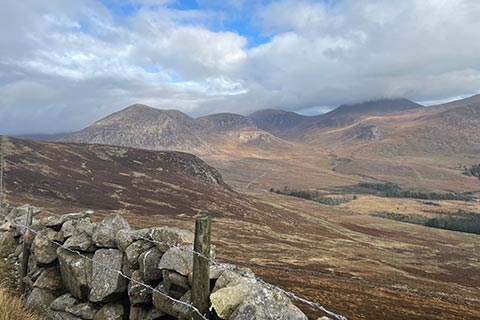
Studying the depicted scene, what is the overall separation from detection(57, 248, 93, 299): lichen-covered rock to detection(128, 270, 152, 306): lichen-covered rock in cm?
200

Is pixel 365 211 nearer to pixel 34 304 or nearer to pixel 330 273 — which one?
pixel 330 273

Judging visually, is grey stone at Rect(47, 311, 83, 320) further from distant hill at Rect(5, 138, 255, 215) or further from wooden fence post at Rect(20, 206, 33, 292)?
distant hill at Rect(5, 138, 255, 215)

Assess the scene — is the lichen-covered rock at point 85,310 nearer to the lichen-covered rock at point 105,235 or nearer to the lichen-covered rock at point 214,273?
the lichen-covered rock at point 105,235

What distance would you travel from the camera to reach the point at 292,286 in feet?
69.5

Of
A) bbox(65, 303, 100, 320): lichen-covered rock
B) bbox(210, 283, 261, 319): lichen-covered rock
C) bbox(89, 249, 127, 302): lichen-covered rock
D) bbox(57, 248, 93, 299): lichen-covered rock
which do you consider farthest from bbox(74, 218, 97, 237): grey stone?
bbox(210, 283, 261, 319): lichen-covered rock

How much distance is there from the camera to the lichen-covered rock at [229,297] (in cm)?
794

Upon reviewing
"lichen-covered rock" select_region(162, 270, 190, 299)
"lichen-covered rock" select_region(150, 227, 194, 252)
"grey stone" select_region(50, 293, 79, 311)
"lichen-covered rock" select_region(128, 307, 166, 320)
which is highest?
"lichen-covered rock" select_region(150, 227, 194, 252)

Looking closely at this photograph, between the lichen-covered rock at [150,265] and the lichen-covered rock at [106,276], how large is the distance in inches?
41.7

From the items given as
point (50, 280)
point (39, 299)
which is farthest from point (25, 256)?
point (39, 299)

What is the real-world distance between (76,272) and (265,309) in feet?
24.2

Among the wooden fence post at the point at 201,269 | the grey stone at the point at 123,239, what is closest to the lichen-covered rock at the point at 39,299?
the grey stone at the point at 123,239

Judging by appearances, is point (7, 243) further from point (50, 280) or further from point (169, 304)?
point (169, 304)

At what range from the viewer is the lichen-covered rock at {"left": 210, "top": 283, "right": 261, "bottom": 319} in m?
7.94

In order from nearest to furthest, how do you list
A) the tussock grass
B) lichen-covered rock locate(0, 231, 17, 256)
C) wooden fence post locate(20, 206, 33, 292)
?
the tussock grass < wooden fence post locate(20, 206, 33, 292) < lichen-covered rock locate(0, 231, 17, 256)
